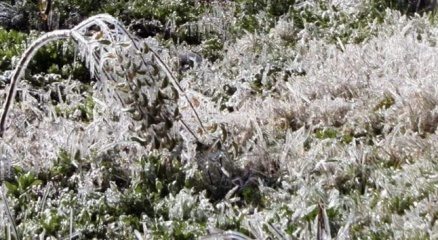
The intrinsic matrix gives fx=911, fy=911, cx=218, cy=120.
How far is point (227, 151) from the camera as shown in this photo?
17.5 ft

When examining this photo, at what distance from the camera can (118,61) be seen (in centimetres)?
518

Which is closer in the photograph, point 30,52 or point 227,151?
point 30,52

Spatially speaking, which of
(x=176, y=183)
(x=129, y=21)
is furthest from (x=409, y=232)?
(x=129, y=21)

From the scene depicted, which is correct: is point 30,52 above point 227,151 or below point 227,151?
above

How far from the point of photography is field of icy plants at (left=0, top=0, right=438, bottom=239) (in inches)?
179

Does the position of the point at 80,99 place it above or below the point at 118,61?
below

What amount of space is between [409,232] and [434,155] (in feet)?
3.00

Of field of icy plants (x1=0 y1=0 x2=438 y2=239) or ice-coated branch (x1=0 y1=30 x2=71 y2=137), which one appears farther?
ice-coated branch (x1=0 y1=30 x2=71 y2=137)

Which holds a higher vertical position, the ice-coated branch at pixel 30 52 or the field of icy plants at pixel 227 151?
the ice-coated branch at pixel 30 52

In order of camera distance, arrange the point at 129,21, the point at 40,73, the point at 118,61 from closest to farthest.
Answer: the point at 118,61
the point at 40,73
the point at 129,21

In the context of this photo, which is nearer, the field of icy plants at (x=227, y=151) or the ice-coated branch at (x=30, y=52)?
the field of icy plants at (x=227, y=151)

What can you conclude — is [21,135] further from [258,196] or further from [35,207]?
[258,196]

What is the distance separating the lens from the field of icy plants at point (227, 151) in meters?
4.56

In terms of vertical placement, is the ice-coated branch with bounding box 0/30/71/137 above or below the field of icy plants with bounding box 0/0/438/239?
above
